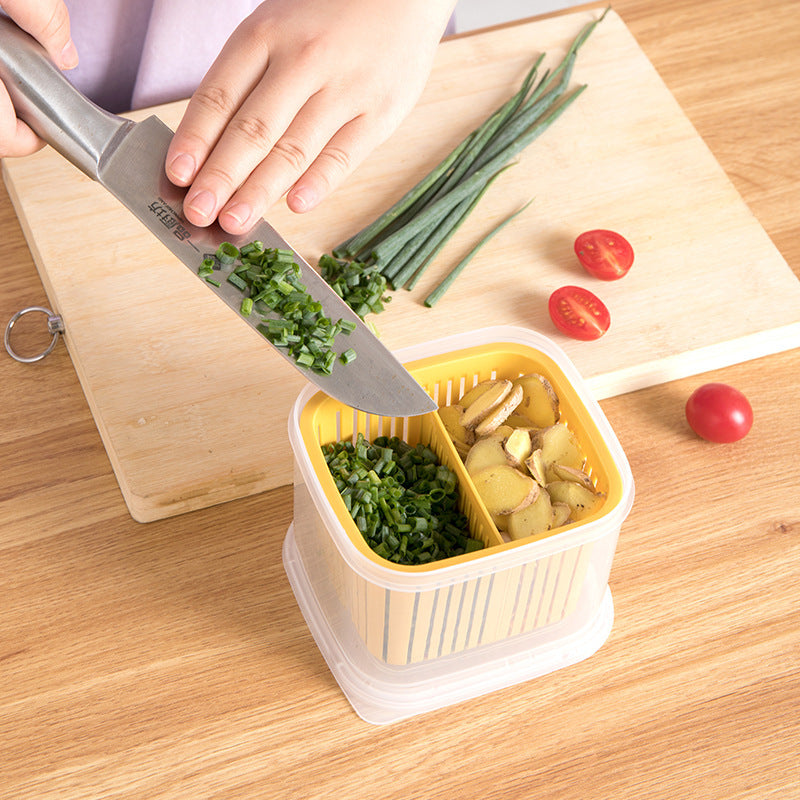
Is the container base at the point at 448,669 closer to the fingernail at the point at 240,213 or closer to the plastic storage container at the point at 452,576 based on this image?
the plastic storage container at the point at 452,576

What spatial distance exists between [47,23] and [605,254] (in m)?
0.77

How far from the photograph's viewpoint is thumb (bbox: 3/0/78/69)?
1.08m

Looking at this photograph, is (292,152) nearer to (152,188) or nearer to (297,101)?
(297,101)

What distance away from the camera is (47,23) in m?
1.11

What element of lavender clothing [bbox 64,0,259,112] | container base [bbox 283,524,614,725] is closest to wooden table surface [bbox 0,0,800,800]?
container base [bbox 283,524,614,725]

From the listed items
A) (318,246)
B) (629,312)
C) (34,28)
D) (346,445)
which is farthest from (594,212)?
(34,28)

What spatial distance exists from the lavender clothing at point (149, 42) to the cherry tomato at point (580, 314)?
682mm

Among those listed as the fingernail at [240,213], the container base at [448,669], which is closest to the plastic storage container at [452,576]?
the container base at [448,669]

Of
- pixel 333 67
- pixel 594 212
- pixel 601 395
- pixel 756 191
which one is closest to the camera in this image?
pixel 333 67

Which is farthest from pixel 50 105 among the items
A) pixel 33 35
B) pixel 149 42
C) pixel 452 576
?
pixel 452 576

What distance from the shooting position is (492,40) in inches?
66.9

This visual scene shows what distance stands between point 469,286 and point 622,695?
59 centimetres

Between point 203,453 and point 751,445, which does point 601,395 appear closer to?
point 751,445

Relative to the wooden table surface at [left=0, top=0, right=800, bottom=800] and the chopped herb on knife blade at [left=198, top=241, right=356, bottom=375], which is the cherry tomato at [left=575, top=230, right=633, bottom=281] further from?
the chopped herb on knife blade at [left=198, top=241, right=356, bottom=375]
